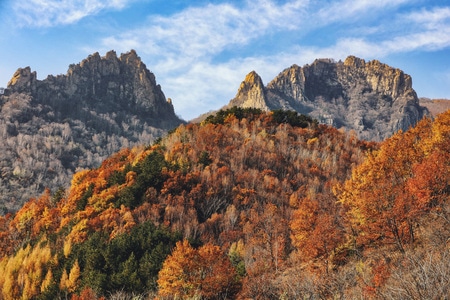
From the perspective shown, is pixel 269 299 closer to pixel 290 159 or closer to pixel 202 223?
pixel 202 223

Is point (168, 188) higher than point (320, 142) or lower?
lower

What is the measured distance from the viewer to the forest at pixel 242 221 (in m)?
35.5

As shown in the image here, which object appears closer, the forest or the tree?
the forest

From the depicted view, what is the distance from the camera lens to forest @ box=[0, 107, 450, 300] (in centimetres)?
3550

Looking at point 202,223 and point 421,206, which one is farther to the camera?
point 202,223

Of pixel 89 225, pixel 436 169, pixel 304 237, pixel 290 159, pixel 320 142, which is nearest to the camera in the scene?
pixel 436 169

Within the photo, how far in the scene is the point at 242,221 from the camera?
75688 mm

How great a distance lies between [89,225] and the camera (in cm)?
6494

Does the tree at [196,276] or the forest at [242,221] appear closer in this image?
the forest at [242,221]

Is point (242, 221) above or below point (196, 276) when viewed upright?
above

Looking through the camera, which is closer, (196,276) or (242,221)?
(196,276)

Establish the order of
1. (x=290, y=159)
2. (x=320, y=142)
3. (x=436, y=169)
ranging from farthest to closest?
1. (x=320, y=142)
2. (x=290, y=159)
3. (x=436, y=169)

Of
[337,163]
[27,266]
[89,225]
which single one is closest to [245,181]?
[337,163]

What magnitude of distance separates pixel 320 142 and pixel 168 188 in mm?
51893
